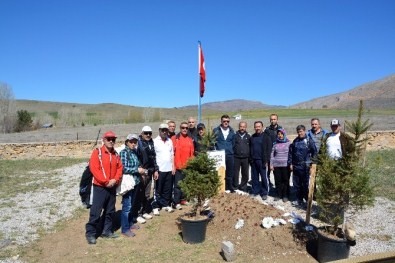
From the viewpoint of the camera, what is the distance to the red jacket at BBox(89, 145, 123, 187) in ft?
19.8

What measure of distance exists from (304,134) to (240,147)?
169cm

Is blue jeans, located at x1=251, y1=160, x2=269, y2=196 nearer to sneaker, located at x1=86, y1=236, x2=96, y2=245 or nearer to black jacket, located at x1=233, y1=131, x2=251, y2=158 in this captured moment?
black jacket, located at x1=233, y1=131, x2=251, y2=158

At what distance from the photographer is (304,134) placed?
26.3ft

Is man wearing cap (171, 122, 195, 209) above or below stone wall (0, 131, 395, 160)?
above

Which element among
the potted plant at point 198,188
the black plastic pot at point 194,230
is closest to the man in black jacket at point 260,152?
the potted plant at point 198,188

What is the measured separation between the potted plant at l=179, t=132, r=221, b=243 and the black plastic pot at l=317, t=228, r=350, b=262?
83.4 inches

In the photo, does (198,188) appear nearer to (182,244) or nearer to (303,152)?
(182,244)

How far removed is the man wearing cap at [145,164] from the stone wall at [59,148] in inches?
525

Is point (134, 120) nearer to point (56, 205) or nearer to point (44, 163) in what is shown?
point (44, 163)

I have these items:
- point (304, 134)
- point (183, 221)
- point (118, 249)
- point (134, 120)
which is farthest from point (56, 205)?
point (134, 120)

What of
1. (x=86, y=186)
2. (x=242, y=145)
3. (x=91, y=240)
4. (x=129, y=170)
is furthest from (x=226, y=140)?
(x=91, y=240)

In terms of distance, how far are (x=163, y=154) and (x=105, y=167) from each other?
1.73 metres

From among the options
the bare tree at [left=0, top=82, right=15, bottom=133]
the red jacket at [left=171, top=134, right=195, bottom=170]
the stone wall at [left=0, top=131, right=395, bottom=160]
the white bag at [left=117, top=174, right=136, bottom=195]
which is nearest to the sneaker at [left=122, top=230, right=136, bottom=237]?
the white bag at [left=117, top=174, right=136, bottom=195]

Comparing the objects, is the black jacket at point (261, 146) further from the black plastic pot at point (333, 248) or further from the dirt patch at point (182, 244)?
the black plastic pot at point (333, 248)
